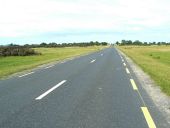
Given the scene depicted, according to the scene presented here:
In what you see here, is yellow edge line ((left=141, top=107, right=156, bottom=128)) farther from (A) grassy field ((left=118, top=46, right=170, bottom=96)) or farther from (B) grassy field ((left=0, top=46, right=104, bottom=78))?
(B) grassy field ((left=0, top=46, right=104, bottom=78))

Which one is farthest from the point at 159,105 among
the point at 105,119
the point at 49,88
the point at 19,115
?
the point at 49,88

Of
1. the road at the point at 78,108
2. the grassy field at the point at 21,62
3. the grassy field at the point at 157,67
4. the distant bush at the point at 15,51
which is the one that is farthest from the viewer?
the distant bush at the point at 15,51

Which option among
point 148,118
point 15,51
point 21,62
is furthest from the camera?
point 15,51

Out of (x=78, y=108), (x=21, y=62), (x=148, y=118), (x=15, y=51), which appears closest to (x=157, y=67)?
(x=21, y=62)

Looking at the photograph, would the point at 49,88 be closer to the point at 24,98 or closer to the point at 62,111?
the point at 24,98

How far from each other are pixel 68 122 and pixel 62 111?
1.07 m

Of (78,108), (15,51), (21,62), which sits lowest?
(21,62)

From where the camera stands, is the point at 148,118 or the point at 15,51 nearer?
the point at 148,118

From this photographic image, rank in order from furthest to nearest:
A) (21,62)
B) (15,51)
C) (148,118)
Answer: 1. (15,51)
2. (21,62)
3. (148,118)

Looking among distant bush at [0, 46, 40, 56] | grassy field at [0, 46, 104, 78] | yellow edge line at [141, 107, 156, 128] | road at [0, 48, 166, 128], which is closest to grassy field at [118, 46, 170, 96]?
road at [0, 48, 166, 128]

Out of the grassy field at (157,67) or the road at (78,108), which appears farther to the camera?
the grassy field at (157,67)

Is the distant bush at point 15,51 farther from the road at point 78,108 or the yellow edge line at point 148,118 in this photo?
the yellow edge line at point 148,118

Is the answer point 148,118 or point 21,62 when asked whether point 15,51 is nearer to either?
point 21,62

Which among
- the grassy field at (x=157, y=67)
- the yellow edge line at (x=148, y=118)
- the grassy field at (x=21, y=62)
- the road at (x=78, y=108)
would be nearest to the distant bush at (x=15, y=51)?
the grassy field at (x=21, y=62)
